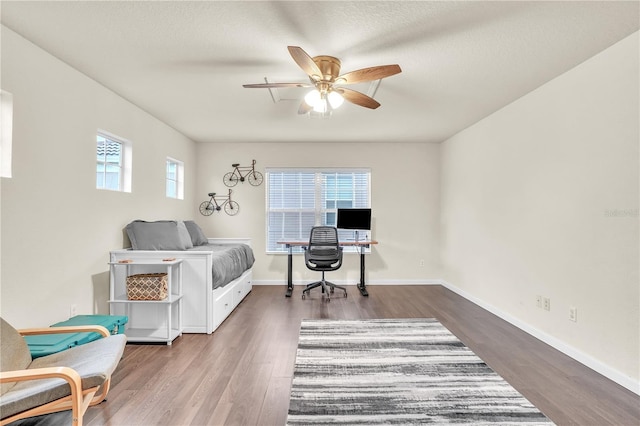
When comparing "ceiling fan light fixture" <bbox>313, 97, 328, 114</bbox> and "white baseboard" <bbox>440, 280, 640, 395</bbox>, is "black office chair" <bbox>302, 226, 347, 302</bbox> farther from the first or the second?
"ceiling fan light fixture" <bbox>313, 97, 328, 114</bbox>

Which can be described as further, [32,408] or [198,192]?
[198,192]

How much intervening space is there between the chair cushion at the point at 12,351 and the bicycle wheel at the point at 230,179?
409cm

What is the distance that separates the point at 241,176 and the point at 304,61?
12.4 ft

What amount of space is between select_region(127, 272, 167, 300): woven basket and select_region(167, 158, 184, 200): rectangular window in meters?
2.08

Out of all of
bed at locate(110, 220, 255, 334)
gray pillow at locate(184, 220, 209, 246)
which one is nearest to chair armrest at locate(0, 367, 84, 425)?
bed at locate(110, 220, 255, 334)

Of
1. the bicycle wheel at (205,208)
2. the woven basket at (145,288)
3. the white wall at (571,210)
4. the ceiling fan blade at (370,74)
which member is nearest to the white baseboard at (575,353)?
the white wall at (571,210)

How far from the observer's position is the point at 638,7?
2021mm

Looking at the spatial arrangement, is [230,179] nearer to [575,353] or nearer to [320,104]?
[320,104]

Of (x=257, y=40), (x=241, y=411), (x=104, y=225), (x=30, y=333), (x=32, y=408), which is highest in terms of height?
(x=257, y=40)

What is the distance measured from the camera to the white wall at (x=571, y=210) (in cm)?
238

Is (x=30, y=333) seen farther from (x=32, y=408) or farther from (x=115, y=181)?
(x=115, y=181)

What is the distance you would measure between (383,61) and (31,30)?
8.41 ft

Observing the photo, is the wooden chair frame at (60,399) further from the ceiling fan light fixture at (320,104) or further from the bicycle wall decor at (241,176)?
the bicycle wall decor at (241,176)

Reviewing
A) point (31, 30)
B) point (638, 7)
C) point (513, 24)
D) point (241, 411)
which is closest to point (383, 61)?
point (513, 24)
